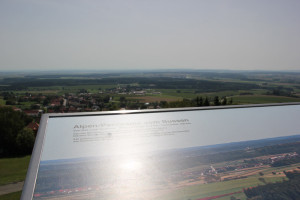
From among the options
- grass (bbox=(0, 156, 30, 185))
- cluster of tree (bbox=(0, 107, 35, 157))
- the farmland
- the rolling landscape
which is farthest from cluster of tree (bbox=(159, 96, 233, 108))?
the rolling landscape

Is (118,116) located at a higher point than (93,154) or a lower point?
higher

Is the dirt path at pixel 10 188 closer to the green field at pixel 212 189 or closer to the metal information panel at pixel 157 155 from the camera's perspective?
the metal information panel at pixel 157 155

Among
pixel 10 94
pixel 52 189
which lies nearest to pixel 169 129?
pixel 52 189

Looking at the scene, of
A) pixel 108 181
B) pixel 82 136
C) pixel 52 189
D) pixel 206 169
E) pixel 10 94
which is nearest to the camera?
pixel 52 189

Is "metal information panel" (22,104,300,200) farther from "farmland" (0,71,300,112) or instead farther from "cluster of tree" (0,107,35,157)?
"farmland" (0,71,300,112)

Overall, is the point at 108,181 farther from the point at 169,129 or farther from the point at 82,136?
the point at 169,129

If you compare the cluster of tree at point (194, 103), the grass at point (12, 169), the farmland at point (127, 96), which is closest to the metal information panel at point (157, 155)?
the grass at point (12, 169)
